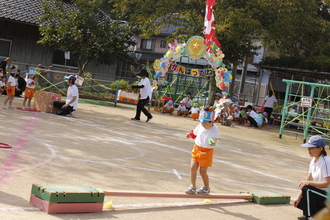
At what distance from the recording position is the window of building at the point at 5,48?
2838 centimetres

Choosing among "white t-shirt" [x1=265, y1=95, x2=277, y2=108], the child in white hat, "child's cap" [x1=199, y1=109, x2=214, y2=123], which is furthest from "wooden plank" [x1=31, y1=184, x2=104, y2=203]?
"white t-shirt" [x1=265, y1=95, x2=277, y2=108]

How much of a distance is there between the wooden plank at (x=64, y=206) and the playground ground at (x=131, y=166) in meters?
0.08

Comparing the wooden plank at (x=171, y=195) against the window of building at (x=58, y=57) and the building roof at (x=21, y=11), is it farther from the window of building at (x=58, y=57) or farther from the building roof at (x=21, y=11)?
the window of building at (x=58, y=57)

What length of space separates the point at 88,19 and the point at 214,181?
19410 mm

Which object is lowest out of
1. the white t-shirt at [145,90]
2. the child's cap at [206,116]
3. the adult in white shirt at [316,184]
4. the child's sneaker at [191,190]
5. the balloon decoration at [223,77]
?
the child's sneaker at [191,190]

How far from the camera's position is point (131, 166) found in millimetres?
8688

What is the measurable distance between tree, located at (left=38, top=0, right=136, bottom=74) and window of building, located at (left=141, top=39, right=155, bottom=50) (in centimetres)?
2358

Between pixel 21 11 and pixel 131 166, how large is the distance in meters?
21.9

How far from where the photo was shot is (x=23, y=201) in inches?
219

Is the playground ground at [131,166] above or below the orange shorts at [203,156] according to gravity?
below

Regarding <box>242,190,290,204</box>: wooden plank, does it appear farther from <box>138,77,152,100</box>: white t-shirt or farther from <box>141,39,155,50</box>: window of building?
<box>141,39,155,50</box>: window of building

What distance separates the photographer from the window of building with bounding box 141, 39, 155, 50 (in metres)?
50.9

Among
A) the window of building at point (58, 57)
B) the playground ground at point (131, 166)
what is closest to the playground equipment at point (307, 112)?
the playground ground at point (131, 166)

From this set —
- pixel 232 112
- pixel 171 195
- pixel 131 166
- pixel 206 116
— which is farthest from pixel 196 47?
pixel 171 195
